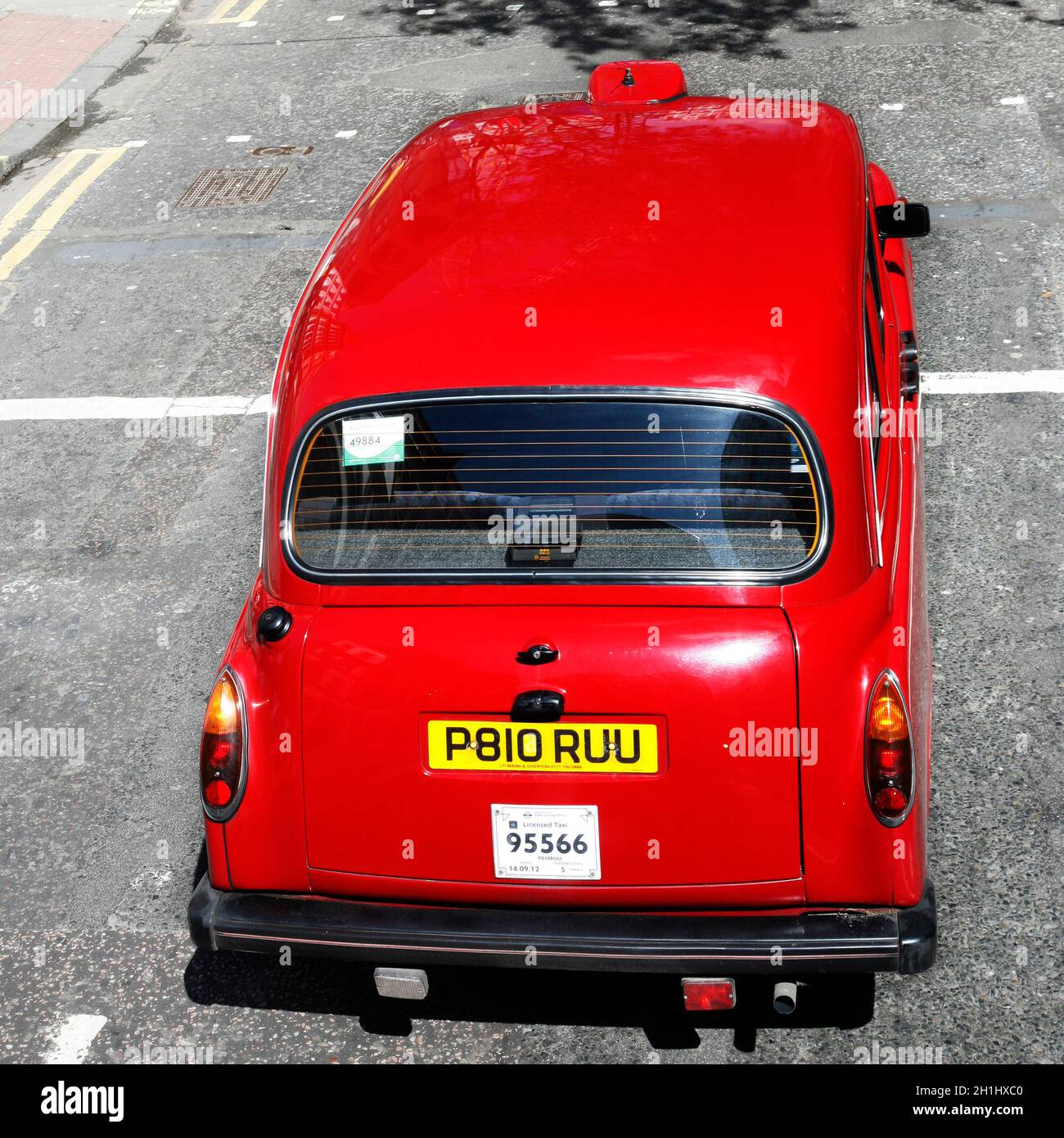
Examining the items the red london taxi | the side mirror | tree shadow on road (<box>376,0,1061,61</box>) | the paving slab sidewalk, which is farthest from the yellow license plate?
the paving slab sidewalk

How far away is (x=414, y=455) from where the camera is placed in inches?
152

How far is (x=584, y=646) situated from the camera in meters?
3.59

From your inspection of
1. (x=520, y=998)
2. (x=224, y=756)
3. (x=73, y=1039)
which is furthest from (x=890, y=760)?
(x=73, y=1039)

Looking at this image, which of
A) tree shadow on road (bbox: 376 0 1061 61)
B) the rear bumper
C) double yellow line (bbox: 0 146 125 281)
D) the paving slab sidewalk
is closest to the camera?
the rear bumper

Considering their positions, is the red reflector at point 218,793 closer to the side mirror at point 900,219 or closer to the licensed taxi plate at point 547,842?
the licensed taxi plate at point 547,842

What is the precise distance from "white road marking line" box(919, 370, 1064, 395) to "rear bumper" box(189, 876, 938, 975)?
398 cm

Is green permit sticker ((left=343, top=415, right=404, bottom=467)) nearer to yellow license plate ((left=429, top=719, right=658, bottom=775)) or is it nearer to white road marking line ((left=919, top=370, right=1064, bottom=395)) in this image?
yellow license plate ((left=429, top=719, right=658, bottom=775))

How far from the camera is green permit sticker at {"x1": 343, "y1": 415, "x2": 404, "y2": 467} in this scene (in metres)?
3.87

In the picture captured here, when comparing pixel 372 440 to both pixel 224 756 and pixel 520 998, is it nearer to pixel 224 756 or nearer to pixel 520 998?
pixel 224 756

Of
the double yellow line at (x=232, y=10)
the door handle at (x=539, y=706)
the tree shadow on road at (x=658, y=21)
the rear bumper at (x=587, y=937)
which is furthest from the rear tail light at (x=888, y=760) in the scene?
the double yellow line at (x=232, y=10)

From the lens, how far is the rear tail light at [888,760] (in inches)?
141

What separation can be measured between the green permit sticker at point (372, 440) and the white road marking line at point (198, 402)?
382 centimetres
